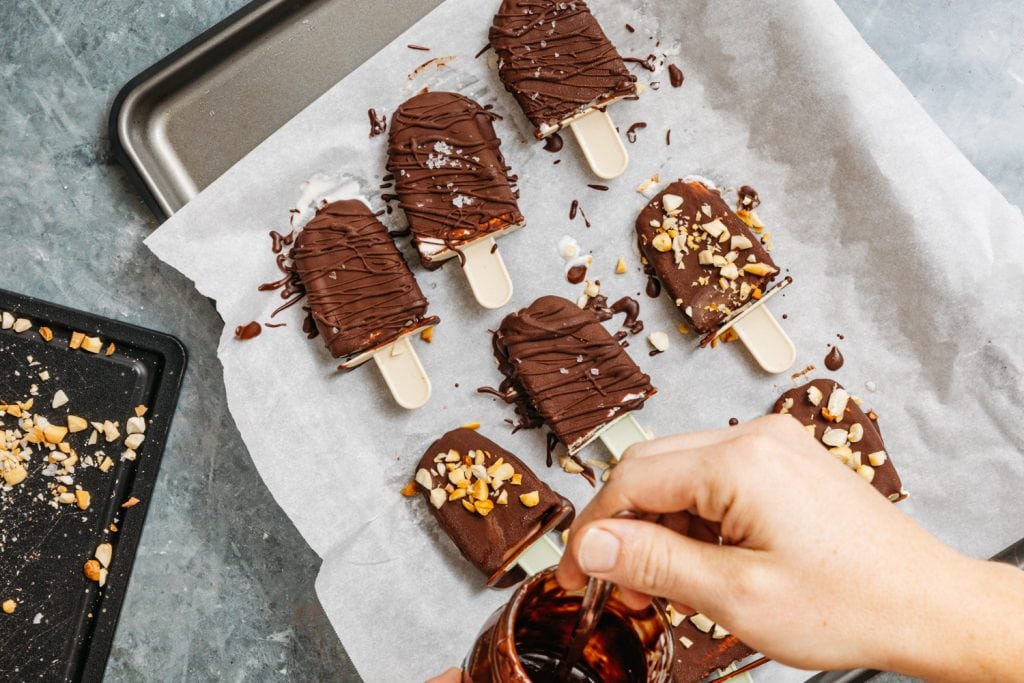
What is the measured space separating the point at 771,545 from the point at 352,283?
4.43ft

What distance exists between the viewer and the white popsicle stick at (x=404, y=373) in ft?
7.91

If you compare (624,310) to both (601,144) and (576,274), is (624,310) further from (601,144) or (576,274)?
(601,144)

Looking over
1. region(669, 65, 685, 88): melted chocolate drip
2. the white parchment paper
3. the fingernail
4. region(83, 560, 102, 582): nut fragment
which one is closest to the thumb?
the fingernail

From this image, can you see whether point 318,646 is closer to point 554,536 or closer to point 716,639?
point 554,536

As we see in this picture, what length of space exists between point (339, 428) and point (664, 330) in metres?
0.99

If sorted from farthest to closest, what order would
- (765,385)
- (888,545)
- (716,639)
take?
(765,385) → (716,639) → (888,545)

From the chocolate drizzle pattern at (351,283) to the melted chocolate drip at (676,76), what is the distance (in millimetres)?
981

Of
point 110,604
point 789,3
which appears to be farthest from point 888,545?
point 110,604

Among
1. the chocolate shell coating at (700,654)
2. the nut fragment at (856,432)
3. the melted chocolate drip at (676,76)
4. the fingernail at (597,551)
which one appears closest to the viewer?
the fingernail at (597,551)

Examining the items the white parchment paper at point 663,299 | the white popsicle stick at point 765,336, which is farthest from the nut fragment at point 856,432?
the white popsicle stick at point 765,336

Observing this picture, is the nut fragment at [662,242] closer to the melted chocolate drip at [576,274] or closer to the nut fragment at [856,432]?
the melted chocolate drip at [576,274]

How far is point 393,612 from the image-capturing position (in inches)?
93.0

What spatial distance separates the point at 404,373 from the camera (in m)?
2.43

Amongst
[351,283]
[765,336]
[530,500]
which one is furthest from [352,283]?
[765,336]
